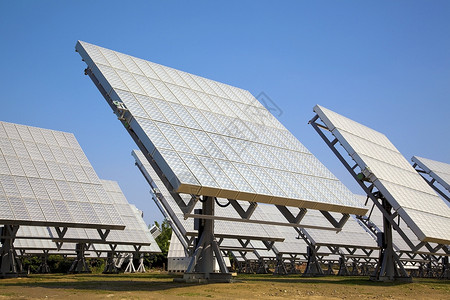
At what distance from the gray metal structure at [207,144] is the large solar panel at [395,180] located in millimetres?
1789

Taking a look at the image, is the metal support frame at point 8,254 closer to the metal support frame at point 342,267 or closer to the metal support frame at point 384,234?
the metal support frame at point 384,234

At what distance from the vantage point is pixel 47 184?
25.3 meters

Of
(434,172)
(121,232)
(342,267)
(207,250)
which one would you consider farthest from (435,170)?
(207,250)

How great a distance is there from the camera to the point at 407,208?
81.1 ft

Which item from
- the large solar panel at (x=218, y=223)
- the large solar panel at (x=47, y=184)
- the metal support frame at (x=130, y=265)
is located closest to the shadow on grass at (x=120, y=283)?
the large solar panel at (x=47, y=184)

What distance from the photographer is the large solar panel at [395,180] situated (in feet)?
80.1

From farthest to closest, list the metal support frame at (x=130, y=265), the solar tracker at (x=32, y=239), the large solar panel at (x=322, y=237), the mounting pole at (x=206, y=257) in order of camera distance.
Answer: the metal support frame at (x=130, y=265), the large solar panel at (x=322, y=237), the solar tracker at (x=32, y=239), the mounting pole at (x=206, y=257)

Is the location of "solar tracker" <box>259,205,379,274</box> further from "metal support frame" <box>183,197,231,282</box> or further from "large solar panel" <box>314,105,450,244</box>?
"metal support frame" <box>183,197,231,282</box>

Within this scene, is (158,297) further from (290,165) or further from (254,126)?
(254,126)

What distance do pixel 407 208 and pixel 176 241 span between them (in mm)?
23622

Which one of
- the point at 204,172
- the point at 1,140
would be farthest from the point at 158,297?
the point at 1,140

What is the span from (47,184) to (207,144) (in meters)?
9.58

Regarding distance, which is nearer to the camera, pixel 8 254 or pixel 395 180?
pixel 8 254

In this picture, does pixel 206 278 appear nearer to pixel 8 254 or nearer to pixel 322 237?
pixel 8 254
